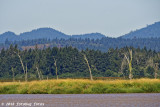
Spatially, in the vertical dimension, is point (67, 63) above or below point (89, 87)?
above

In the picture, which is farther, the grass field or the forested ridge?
the forested ridge

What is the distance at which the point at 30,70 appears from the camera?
171m

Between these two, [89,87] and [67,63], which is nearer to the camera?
[89,87]

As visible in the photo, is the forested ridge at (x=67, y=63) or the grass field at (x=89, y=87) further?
the forested ridge at (x=67, y=63)
